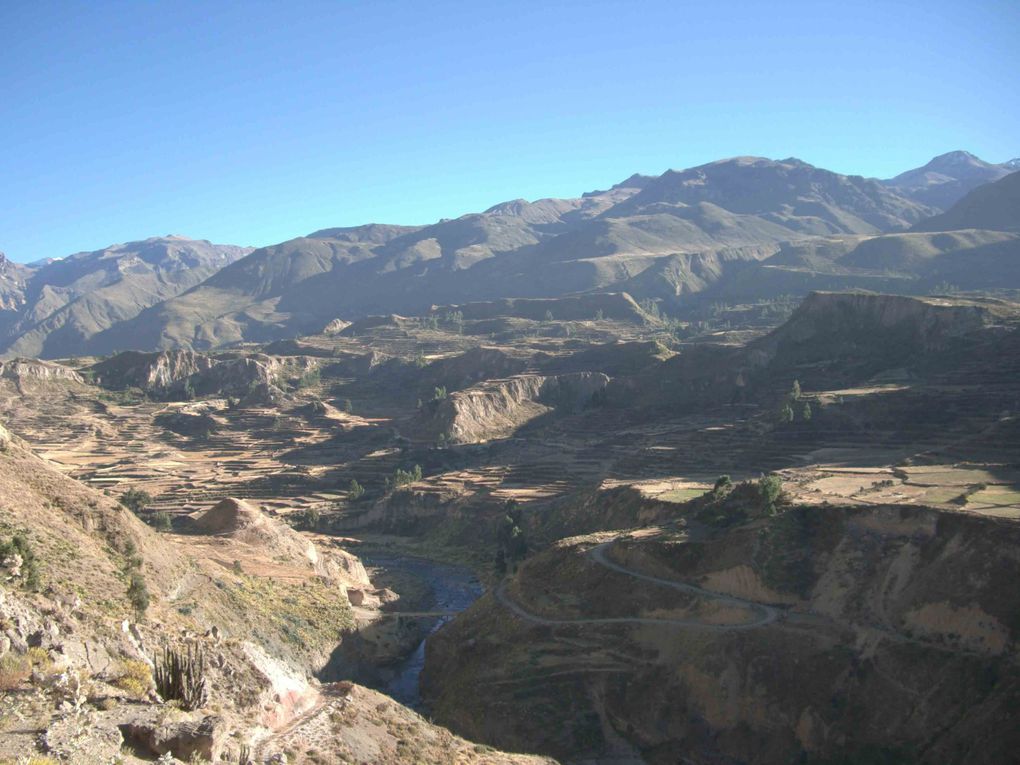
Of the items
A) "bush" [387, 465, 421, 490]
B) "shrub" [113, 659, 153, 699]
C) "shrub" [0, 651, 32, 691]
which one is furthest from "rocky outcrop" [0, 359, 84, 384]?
"shrub" [0, 651, 32, 691]

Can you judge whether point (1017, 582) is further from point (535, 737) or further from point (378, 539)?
point (378, 539)

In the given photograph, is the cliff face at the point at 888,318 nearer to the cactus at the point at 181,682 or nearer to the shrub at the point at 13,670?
the cactus at the point at 181,682

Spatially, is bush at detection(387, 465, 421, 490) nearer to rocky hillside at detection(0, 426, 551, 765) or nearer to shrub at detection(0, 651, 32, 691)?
rocky hillside at detection(0, 426, 551, 765)

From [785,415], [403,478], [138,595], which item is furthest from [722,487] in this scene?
[403,478]

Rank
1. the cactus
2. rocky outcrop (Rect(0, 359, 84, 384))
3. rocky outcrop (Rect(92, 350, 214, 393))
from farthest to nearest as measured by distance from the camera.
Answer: rocky outcrop (Rect(92, 350, 214, 393)) < rocky outcrop (Rect(0, 359, 84, 384)) < the cactus

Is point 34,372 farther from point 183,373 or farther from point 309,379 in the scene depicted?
point 309,379
